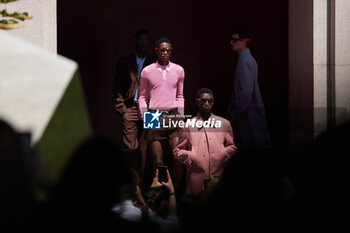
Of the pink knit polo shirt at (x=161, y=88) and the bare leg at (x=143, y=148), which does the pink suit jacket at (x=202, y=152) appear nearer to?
the pink knit polo shirt at (x=161, y=88)

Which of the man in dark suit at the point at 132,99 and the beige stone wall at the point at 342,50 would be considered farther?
the beige stone wall at the point at 342,50

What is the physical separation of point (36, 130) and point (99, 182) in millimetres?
794

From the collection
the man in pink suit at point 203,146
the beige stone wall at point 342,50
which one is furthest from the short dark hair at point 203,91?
the beige stone wall at point 342,50

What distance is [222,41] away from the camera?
28.9 ft

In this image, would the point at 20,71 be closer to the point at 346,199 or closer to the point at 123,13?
the point at 346,199

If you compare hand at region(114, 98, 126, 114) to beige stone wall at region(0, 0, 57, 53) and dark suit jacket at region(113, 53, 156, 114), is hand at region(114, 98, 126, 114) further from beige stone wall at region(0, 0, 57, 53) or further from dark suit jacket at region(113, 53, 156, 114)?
beige stone wall at region(0, 0, 57, 53)

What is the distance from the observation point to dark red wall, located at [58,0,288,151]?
27.3ft

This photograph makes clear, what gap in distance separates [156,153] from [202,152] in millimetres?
808

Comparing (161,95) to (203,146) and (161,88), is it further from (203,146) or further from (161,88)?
(203,146)

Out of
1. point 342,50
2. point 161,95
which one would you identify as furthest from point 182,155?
point 342,50

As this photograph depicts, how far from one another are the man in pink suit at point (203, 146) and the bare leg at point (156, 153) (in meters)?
0.26

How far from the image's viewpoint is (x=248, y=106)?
8.34 m

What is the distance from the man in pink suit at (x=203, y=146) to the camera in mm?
7508

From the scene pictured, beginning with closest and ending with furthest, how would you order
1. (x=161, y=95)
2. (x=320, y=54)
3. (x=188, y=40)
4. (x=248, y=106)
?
(x=161, y=95) < (x=248, y=106) < (x=188, y=40) < (x=320, y=54)
